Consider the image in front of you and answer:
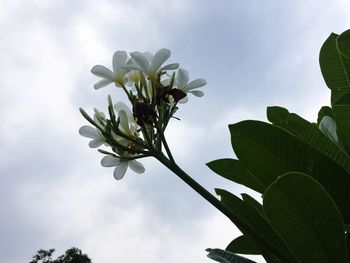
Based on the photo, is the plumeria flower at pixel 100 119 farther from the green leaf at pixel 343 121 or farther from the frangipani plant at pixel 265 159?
the green leaf at pixel 343 121

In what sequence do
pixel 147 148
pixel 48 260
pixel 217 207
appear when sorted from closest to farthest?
pixel 217 207
pixel 147 148
pixel 48 260

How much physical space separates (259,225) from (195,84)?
38 centimetres

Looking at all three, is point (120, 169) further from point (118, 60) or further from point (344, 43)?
point (344, 43)

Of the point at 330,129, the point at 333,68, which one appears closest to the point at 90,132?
the point at 330,129

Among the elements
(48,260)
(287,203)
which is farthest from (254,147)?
(48,260)

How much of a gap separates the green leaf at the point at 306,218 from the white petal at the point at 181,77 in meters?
0.38

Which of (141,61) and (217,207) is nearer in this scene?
(217,207)

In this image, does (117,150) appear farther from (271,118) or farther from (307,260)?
(271,118)

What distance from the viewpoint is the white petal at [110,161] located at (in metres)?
1.08

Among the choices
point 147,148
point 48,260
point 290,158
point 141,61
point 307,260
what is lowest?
point 307,260

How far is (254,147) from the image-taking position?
1006 millimetres

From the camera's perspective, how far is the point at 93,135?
108 cm

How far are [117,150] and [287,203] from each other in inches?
16.1

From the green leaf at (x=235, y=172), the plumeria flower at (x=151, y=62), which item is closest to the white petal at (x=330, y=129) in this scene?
the green leaf at (x=235, y=172)
